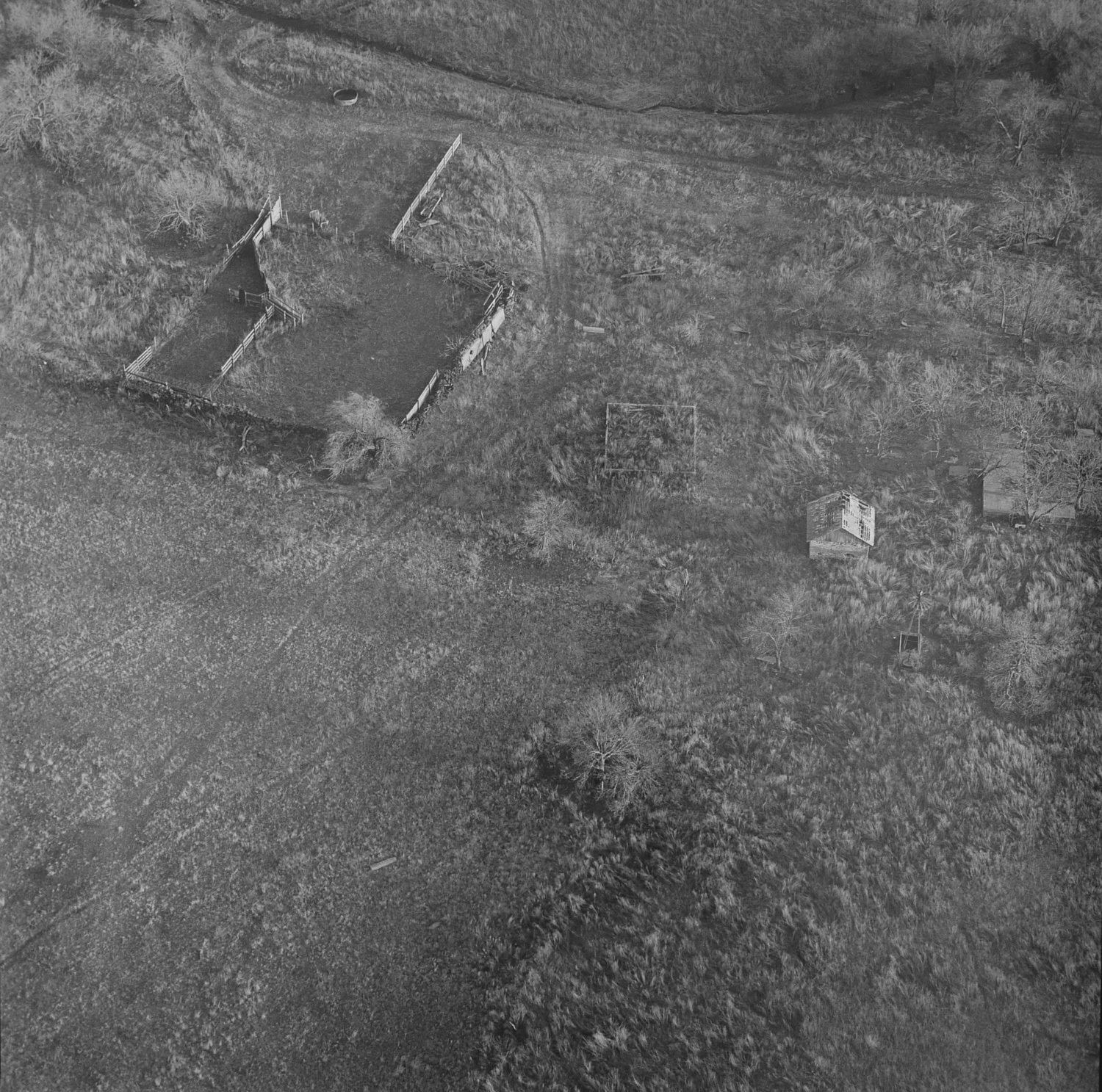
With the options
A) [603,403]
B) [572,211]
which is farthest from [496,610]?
[572,211]

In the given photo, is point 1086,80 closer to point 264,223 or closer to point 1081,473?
point 1081,473

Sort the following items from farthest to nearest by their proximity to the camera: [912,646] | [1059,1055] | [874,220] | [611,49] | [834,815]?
[611,49] < [874,220] < [912,646] < [834,815] < [1059,1055]

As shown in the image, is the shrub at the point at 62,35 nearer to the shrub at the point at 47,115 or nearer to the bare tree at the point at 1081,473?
the shrub at the point at 47,115

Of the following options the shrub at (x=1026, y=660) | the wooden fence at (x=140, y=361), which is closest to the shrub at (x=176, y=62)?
the wooden fence at (x=140, y=361)

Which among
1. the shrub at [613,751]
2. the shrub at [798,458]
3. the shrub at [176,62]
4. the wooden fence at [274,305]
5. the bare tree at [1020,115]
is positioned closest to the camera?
the shrub at [613,751]

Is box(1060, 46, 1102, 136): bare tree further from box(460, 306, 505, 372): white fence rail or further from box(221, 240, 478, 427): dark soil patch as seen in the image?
box(221, 240, 478, 427): dark soil patch

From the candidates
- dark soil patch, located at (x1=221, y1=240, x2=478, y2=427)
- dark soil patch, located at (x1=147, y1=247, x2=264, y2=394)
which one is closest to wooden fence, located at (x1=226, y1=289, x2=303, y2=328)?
dark soil patch, located at (x1=147, y1=247, x2=264, y2=394)

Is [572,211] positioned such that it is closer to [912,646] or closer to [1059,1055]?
[912,646]
